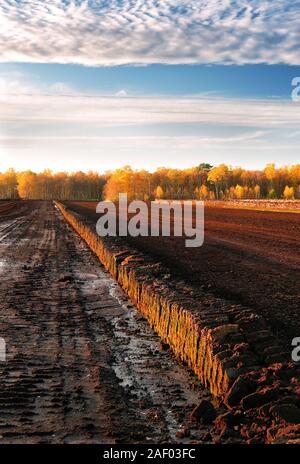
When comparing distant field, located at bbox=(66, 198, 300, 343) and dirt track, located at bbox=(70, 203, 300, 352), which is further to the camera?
distant field, located at bbox=(66, 198, 300, 343)

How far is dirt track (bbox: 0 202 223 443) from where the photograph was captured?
5.30 metres

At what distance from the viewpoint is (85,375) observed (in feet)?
22.7

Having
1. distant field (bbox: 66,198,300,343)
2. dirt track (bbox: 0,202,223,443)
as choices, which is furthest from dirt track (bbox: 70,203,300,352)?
dirt track (bbox: 0,202,223,443)

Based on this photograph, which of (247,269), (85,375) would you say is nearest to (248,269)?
(247,269)

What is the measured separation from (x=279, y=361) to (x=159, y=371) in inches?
67.7

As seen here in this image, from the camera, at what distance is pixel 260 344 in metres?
6.72

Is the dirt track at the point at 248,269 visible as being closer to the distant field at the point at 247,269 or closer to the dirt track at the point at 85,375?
the distant field at the point at 247,269

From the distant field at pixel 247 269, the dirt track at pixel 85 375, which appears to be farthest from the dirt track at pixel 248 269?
the dirt track at pixel 85 375

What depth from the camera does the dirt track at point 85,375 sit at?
5.30m

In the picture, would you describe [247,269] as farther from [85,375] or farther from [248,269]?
[85,375]

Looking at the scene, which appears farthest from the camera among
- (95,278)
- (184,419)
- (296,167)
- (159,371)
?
(296,167)

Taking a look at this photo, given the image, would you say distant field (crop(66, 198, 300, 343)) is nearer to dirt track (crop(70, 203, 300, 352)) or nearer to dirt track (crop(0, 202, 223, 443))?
dirt track (crop(70, 203, 300, 352))
